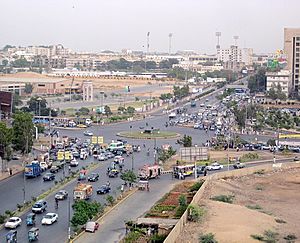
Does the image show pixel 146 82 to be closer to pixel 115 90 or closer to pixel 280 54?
pixel 115 90

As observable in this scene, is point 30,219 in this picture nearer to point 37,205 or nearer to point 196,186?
point 37,205

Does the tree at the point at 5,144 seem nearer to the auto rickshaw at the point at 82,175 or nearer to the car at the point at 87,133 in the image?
the auto rickshaw at the point at 82,175

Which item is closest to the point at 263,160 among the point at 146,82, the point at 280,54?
the point at 280,54

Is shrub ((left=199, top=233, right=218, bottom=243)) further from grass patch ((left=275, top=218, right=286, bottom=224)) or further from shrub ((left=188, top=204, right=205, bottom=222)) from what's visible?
grass patch ((left=275, top=218, right=286, bottom=224))

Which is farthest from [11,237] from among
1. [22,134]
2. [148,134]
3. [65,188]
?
[148,134]

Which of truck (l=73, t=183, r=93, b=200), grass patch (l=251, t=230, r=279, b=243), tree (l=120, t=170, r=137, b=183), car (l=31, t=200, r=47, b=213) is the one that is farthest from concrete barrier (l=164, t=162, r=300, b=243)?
car (l=31, t=200, r=47, b=213)

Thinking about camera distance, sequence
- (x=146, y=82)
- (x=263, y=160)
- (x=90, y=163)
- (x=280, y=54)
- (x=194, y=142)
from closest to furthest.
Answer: (x=90, y=163), (x=263, y=160), (x=194, y=142), (x=280, y=54), (x=146, y=82)

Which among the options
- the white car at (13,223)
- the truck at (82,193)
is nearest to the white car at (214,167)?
the truck at (82,193)
